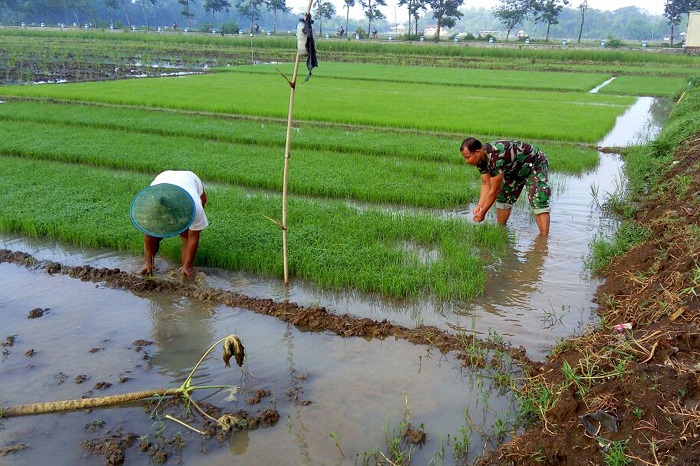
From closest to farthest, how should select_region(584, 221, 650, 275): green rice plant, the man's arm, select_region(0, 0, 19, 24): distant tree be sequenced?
select_region(584, 221, 650, 275): green rice plant
the man's arm
select_region(0, 0, 19, 24): distant tree

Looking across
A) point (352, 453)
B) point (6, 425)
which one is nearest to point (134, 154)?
point (6, 425)

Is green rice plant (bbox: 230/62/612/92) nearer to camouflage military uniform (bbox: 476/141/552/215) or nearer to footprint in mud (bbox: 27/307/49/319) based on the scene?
camouflage military uniform (bbox: 476/141/552/215)

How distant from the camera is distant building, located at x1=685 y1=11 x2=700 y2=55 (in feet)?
113

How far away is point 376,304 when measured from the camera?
15.2 ft

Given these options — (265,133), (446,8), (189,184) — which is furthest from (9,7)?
(189,184)

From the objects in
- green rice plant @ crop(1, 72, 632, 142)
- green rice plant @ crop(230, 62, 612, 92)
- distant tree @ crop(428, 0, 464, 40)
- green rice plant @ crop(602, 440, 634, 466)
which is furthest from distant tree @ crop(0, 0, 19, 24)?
green rice plant @ crop(602, 440, 634, 466)

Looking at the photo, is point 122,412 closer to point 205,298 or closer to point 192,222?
point 205,298

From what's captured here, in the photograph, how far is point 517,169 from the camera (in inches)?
233

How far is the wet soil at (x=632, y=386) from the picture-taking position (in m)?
2.43

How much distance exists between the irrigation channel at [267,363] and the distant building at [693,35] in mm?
35923

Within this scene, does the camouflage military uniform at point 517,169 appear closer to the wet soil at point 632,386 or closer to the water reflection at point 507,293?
the water reflection at point 507,293

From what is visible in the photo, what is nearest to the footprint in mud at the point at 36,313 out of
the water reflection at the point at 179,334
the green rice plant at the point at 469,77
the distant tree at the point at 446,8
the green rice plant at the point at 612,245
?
the water reflection at the point at 179,334

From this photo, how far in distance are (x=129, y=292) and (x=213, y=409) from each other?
197 cm

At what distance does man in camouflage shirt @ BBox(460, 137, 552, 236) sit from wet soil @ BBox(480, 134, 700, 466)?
1754 mm
